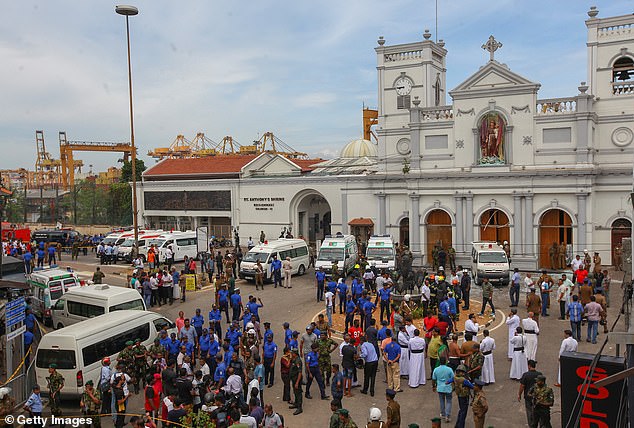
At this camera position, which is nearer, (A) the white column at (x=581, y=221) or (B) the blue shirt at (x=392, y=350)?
(B) the blue shirt at (x=392, y=350)

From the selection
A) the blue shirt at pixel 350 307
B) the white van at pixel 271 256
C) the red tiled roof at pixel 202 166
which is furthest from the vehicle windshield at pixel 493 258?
the red tiled roof at pixel 202 166

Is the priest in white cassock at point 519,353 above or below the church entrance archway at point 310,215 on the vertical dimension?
below

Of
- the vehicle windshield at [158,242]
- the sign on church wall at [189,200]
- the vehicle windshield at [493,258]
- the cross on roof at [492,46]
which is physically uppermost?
the cross on roof at [492,46]

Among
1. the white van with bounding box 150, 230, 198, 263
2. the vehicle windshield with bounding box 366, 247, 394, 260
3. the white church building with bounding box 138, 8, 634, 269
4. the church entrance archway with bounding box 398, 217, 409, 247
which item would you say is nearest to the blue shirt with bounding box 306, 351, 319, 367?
the vehicle windshield with bounding box 366, 247, 394, 260

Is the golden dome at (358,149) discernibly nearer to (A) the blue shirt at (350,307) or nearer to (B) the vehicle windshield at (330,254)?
(B) the vehicle windshield at (330,254)

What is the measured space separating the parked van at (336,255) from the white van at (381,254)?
3.75ft

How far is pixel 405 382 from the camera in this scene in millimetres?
14758

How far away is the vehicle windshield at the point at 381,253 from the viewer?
94.6ft

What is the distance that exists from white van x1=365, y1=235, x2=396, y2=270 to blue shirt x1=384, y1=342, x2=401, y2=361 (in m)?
14.5

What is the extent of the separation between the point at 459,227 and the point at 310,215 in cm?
1440

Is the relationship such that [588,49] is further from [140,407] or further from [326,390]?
[140,407]

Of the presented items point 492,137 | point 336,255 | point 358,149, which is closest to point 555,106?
point 492,137

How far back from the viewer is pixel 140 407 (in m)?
13.6

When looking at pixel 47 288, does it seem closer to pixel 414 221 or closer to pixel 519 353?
pixel 519 353
